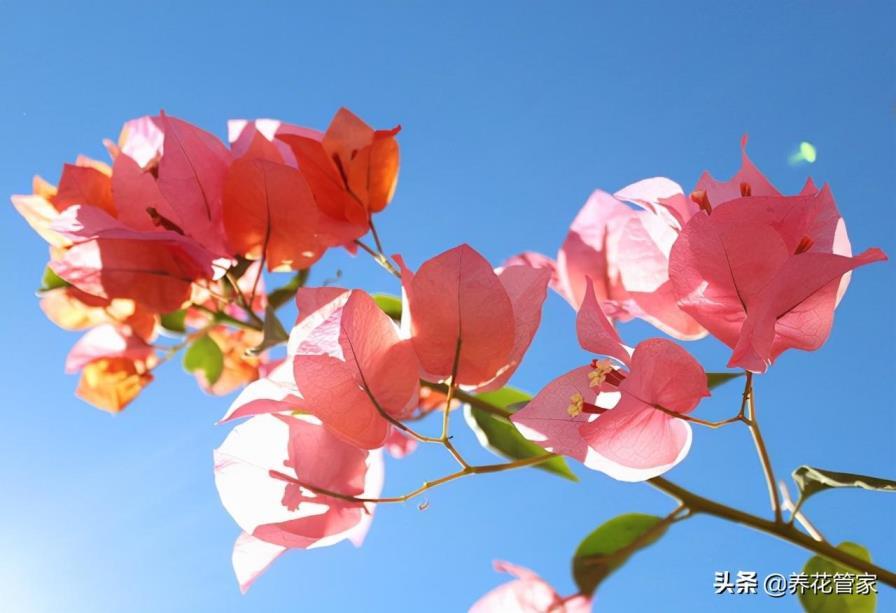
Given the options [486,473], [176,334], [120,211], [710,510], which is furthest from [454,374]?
[176,334]

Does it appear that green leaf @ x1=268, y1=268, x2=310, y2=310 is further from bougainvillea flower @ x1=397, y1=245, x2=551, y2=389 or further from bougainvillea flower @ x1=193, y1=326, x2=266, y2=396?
bougainvillea flower @ x1=397, y1=245, x2=551, y2=389

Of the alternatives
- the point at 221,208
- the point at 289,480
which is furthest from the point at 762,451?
the point at 221,208

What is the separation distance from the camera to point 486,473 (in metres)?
0.46

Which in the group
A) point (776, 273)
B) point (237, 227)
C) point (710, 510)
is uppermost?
point (237, 227)

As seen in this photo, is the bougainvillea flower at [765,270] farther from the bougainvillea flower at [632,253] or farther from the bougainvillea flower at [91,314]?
the bougainvillea flower at [91,314]

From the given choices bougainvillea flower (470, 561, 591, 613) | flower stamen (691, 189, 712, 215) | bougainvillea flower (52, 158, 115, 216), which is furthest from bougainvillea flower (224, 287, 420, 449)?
bougainvillea flower (52, 158, 115, 216)

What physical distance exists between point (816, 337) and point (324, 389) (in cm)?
29

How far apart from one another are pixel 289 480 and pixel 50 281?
0.46 meters

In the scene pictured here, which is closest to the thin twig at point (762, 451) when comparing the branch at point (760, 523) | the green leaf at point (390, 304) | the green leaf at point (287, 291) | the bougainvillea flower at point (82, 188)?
the branch at point (760, 523)

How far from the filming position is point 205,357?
84 centimetres

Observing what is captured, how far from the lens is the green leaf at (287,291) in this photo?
2.40 feet

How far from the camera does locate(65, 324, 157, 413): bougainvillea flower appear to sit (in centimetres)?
83

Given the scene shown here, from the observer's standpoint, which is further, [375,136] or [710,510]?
[375,136]

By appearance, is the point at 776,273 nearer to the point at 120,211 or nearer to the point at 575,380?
the point at 575,380
